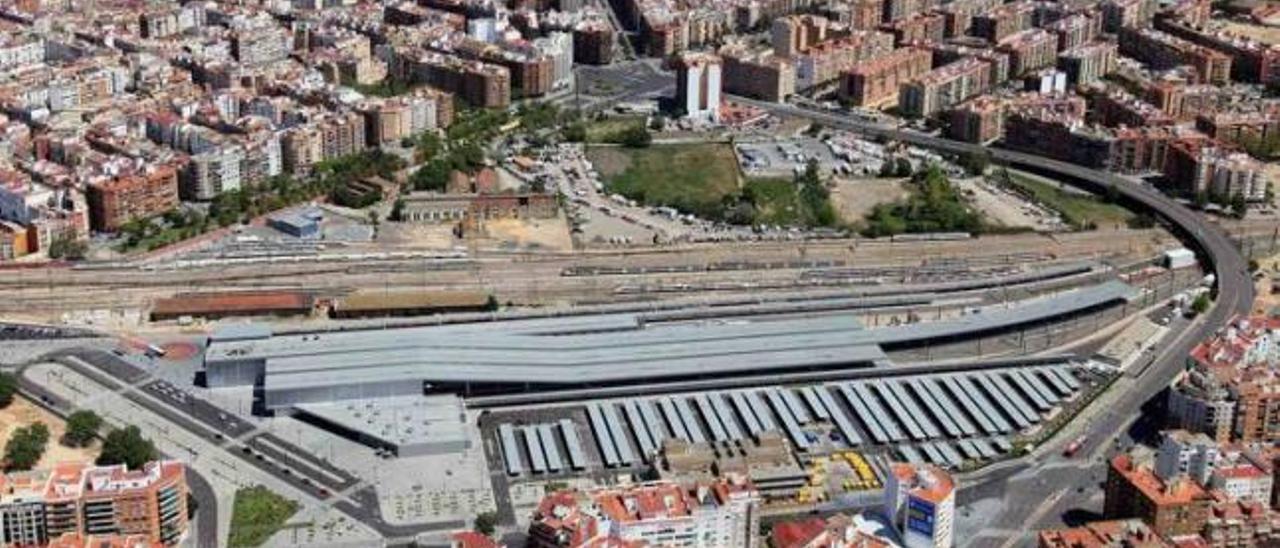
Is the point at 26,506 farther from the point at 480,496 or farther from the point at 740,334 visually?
the point at 740,334

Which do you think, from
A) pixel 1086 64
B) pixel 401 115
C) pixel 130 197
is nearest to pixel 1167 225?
pixel 1086 64

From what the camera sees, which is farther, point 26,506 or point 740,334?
point 740,334

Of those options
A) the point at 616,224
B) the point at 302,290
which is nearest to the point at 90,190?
the point at 302,290

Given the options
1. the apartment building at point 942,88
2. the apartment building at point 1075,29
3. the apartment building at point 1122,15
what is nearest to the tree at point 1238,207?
the apartment building at point 942,88

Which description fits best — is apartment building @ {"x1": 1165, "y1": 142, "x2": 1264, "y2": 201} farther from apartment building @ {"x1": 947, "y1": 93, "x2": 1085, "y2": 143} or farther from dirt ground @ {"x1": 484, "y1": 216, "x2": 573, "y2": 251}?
dirt ground @ {"x1": 484, "y1": 216, "x2": 573, "y2": 251}

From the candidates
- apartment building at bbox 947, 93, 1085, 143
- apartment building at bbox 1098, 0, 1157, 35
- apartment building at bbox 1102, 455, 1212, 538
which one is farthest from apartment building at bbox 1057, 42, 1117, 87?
apartment building at bbox 1102, 455, 1212, 538

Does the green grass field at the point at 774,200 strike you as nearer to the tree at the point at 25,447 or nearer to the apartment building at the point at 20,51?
the tree at the point at 25,447

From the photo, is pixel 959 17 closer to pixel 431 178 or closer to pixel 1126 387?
pixel 431 178
